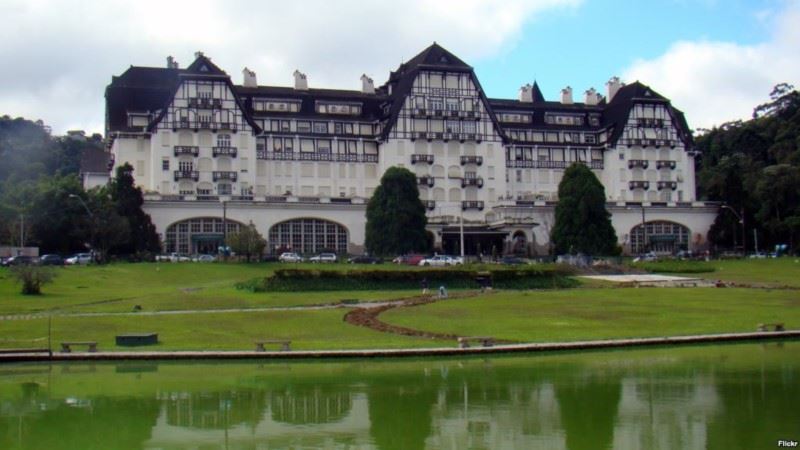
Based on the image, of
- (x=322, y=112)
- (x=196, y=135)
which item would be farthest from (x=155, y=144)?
(x=322, y=112)

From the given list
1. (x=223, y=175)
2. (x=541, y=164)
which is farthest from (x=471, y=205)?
(x=223, y=175)

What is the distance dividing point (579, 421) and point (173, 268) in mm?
59221

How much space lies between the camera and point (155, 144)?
10225cm

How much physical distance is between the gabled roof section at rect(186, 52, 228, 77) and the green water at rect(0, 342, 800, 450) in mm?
76096

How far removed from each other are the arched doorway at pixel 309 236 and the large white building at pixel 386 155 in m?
0.13

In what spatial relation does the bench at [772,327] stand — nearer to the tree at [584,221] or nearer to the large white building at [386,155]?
the tree at [584,221]

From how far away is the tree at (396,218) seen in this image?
89500 millimetres

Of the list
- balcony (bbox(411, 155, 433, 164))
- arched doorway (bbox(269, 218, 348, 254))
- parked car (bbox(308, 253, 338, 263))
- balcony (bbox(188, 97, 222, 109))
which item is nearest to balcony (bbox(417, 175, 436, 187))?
balcony (bbox(411, 155, 433, 164))

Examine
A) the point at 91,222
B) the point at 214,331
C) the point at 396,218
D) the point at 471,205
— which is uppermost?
the point at 471,205

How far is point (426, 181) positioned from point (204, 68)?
2869cm

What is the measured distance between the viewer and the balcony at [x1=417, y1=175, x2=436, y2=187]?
110 m

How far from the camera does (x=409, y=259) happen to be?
3241 inches

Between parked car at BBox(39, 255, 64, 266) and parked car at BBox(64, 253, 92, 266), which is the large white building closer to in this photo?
parked car at BBox(64, 253, 92, 266)

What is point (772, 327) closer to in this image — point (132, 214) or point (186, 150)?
point (132, 214)
